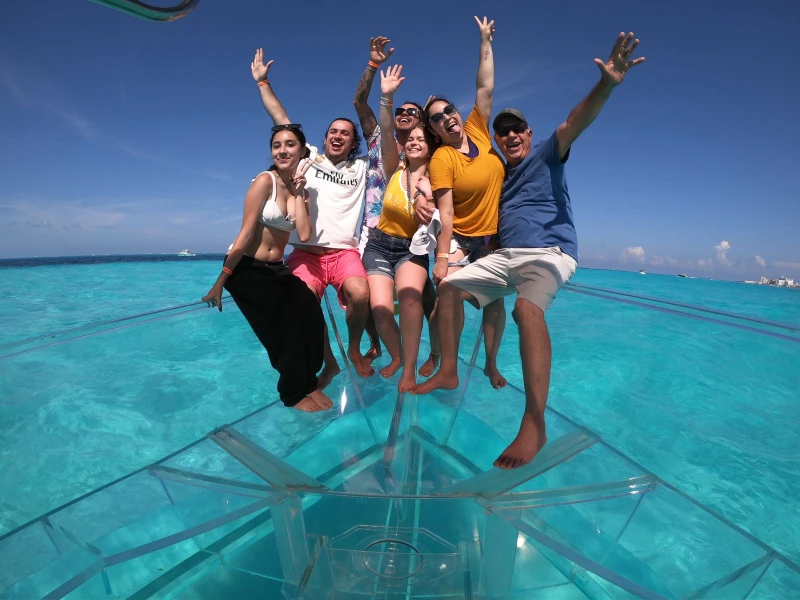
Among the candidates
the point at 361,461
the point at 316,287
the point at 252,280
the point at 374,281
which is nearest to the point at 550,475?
the point at 361,461

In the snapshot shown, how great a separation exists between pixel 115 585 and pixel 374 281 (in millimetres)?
1648

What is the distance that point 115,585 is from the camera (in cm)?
125

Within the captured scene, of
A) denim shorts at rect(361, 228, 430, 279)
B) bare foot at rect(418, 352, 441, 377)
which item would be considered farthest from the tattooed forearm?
bare foot at rect(418, 352, 441, 377)

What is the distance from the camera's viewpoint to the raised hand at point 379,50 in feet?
8.30

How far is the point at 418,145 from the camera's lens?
7.76ft

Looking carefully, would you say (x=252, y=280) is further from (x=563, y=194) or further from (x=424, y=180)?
(x=563, y=194)

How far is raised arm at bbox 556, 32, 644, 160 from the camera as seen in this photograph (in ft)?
5.67

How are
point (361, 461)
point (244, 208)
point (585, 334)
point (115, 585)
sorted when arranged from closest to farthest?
point (115, 585) → point (361, 461) → point (244, 208) → point (585, 334)

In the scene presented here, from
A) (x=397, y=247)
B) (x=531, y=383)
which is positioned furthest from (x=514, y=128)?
(x=531, y=383)

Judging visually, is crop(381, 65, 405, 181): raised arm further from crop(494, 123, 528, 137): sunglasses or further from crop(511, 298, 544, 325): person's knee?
crop(511, 298, 544, 325): person's knee

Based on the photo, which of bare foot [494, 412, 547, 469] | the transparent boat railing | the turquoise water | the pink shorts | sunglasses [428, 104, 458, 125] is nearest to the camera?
the transparent boat railing

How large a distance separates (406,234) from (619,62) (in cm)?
126

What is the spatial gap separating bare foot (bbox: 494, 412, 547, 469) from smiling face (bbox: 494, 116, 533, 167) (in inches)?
55.2

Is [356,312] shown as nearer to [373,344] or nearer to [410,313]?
[410,313]
